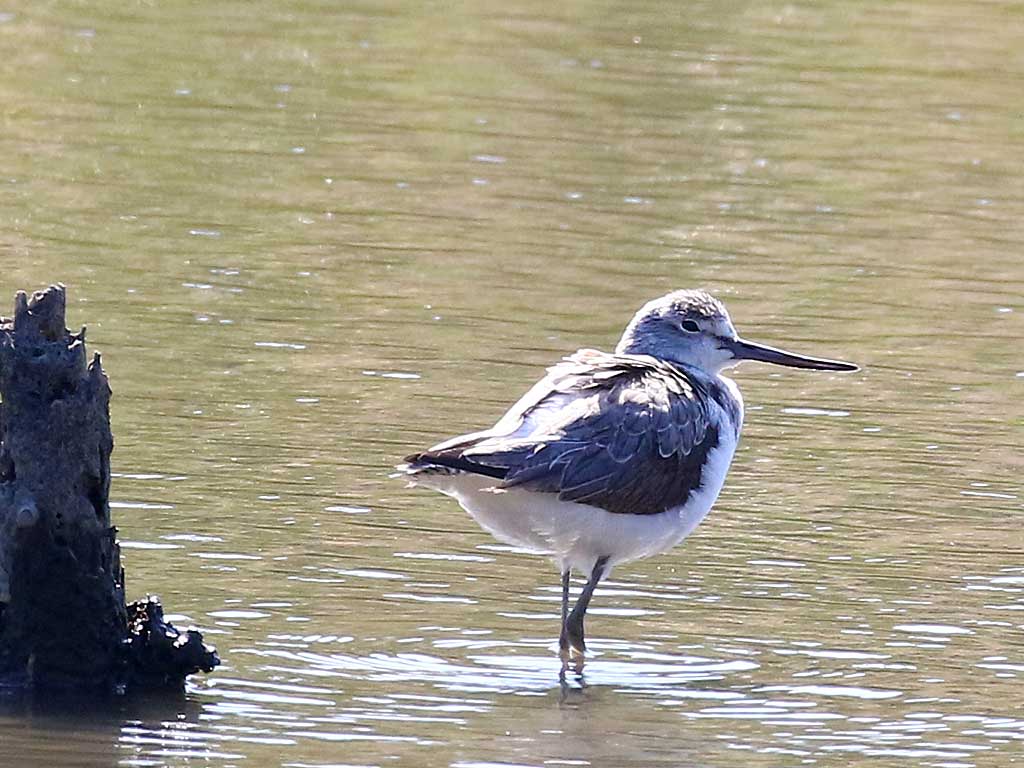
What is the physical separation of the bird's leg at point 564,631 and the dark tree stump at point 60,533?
61.5 inches

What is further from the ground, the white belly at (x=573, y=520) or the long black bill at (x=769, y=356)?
the long black bill at (x=769, y=356)

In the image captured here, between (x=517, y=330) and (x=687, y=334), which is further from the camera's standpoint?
(x=517, y=330)

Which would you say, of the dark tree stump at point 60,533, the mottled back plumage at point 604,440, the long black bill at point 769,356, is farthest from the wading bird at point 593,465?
the dark tree stump at point 60,533

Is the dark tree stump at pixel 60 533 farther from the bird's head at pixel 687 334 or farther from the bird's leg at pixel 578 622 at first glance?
the bird's head at pixel 687 334

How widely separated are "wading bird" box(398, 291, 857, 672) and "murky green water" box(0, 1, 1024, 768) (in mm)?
466

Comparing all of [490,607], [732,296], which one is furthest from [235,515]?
[732,296]

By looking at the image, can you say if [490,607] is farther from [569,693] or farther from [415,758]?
[415,758]

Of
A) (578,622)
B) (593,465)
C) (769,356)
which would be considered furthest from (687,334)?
(578,622)

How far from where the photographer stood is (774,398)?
44.5 feet

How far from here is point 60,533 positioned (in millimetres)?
8500

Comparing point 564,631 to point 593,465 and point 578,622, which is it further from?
point 593,465

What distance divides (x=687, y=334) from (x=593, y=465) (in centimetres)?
139

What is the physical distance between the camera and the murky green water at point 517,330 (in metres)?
8.96

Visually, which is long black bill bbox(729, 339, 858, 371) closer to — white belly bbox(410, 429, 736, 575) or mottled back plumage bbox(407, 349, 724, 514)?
mottled back plumage bbox(407, 349, 724, 514)
